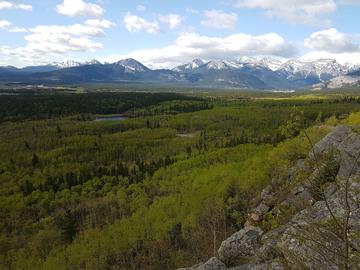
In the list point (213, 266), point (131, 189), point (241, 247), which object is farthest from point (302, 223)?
point (131, 189)

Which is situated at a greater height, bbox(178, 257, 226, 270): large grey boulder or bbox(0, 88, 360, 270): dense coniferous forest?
bbox(178, 257, 226, 270): large grey boulder

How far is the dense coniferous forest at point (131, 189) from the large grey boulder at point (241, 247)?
516 centimetres

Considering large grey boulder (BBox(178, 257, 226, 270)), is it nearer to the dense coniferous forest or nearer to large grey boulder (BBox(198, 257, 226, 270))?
large grey boulder (BBox(198, 257, 226, 270))

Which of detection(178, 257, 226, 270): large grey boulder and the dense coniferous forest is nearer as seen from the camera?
detection(178, 257, 226, 270): large grey boulder

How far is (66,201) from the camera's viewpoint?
326 feet

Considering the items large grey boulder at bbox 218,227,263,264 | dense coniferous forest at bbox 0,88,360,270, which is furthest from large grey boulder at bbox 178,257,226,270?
dense coniferous forest at bbox 0,88,360,270

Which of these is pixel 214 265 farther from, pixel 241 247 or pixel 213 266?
pixel 241 247

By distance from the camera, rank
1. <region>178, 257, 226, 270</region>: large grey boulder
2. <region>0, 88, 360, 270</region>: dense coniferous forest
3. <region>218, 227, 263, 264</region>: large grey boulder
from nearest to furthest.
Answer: <region>178, 257, 226, 270</region>: large grey boulder < <region>218, 227, 263, 264</region>: large grey boulder < <region>0, 88, 360, 270</region>: dense coniferous forest

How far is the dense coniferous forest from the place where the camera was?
49.5 m

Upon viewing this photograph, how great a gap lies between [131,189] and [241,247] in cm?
7765

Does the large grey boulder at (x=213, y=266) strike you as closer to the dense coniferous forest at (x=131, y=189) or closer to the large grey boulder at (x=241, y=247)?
the large grey boulder at (x=241, y=247)

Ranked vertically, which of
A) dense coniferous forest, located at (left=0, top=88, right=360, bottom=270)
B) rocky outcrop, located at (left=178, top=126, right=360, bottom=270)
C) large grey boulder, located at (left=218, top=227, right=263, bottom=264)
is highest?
rocky outcrop, located at (left=178, top=126, right=360, bottom=270)

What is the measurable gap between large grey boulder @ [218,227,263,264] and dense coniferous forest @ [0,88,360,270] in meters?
5.16

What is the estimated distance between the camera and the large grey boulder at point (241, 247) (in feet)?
73.1
